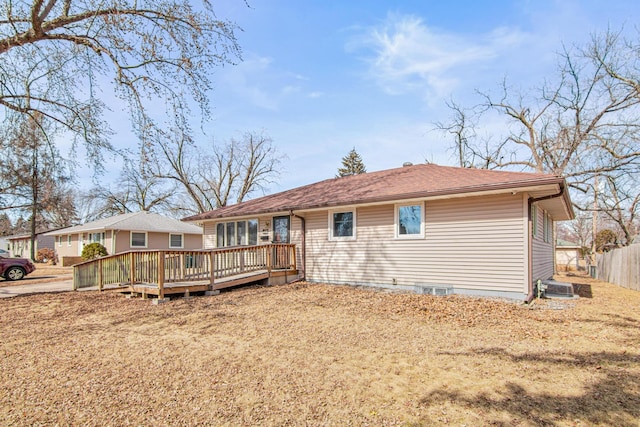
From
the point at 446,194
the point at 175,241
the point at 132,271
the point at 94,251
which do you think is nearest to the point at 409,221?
the point at 446,194

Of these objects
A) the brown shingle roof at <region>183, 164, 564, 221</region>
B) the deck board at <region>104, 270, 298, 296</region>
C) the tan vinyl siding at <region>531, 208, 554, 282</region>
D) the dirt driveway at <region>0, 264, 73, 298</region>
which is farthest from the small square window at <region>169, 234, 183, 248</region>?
the tan vinyl siding at <region>531, 208, 554, 282</region>

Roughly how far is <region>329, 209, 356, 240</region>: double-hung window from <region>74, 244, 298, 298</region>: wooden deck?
175cm

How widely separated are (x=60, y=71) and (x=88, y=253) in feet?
55.1

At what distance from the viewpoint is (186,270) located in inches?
379

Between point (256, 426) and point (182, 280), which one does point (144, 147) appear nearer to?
point (182, 280)

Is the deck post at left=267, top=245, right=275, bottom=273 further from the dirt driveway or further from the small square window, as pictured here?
the small square window

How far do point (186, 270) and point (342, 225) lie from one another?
4852mm

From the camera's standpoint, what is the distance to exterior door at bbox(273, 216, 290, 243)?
41.6 feet

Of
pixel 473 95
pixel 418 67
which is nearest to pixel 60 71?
pixel 418 67

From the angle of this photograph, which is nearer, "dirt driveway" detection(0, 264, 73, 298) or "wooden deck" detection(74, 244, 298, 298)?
"wooden deck" detection(74, 244, 298, 298)

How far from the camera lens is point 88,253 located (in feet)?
72.6

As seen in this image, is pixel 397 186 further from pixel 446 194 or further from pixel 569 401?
pixel 569 401

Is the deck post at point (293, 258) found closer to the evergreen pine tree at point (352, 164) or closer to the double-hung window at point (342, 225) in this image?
the double-hung window at point (342, 225)

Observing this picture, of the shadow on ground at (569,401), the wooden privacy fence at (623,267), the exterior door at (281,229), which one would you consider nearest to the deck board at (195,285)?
the exterior door at (281,229)
